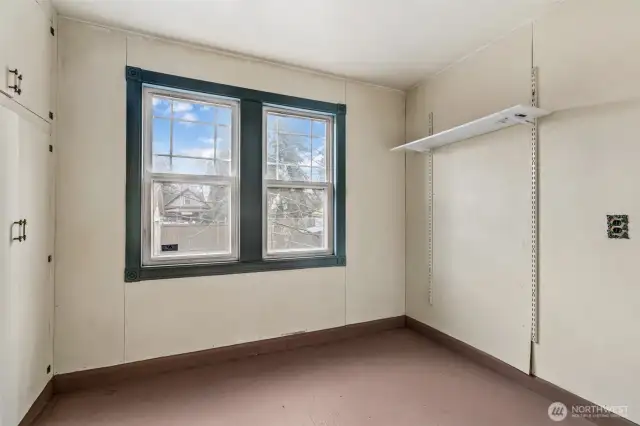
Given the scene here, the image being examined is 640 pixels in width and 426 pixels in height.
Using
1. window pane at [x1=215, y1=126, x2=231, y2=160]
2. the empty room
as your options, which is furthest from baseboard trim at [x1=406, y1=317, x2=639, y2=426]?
window pane at [x1=215, y1=126, x2=231, y2=160]

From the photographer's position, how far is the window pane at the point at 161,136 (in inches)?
102

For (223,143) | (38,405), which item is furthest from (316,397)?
(223,143)

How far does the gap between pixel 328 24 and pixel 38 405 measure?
3254 millimetres

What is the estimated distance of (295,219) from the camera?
3174 mm

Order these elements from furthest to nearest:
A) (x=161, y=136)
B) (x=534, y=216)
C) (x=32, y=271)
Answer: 1. (x=161, y=136)
2. (x=534, y=216)
3. (x=32, y=271)

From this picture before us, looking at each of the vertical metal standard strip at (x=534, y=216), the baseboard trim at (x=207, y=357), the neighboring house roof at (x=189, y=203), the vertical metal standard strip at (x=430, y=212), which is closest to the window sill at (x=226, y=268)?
the neighboring house roof at (x=189, y=203)

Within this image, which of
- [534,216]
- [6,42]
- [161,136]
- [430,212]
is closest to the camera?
[6,42]

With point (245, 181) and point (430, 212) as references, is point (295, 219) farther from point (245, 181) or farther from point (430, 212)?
point (430, 212)

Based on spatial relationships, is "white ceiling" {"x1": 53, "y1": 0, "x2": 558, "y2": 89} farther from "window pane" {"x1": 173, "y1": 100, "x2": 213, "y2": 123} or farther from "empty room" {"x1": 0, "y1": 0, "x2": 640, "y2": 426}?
"window pane" {"x1": 173, "y1": 100, "x2": 213, "y2": 123}

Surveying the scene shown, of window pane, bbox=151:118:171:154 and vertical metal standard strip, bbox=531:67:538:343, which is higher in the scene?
window pane, bbox=151:118:171:154

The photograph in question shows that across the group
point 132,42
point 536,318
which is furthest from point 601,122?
point 132,42

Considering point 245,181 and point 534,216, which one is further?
point 245,181

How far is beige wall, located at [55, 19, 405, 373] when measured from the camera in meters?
2.29

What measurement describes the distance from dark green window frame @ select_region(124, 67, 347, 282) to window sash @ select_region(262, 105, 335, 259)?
5cm
